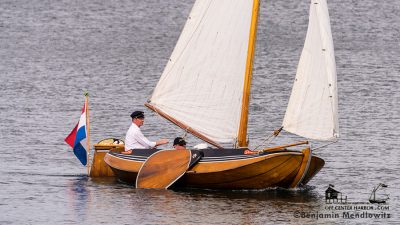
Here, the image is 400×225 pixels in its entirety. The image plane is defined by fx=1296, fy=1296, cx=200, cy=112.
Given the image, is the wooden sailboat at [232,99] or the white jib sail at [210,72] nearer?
the wooden sailboat at [232,99]

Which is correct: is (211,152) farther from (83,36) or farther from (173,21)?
(173,21)

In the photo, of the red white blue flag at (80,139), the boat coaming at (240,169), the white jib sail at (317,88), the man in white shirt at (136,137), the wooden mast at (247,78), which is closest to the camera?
the boat coaming at (240,169)

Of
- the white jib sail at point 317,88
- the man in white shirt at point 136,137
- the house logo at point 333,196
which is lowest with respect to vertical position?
the house logo at point 333,196

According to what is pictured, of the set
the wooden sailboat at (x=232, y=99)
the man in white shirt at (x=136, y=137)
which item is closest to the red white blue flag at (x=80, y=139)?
the wooden sailboat at (x=232, y=99)

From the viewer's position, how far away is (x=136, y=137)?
136 feet

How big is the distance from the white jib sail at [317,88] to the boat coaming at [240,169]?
1.00 m

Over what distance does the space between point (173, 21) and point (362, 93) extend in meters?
50.6

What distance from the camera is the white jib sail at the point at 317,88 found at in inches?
1564

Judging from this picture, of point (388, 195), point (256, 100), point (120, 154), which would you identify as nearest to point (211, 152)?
point (120, 154)

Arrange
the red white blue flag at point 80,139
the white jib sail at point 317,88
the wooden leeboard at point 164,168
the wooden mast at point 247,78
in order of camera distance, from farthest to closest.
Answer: the red white blue flag at point 80,139 < the wooden mast at point 247,78 < the wooden leeboard at point 164,168 < the white jib sail at point 317,88

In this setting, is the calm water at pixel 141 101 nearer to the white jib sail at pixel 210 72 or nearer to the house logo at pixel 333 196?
the house logo at pixel 333 196

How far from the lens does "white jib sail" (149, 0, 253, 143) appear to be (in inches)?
1674

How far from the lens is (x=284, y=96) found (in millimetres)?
74812

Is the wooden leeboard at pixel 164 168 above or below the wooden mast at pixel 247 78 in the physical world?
below
